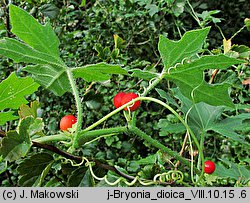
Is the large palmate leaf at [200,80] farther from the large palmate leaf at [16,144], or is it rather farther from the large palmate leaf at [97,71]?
the large palmate leaf at [16,144]

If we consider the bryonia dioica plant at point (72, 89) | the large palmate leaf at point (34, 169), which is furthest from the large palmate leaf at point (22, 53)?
the large palmate leaf at point (34, 169)

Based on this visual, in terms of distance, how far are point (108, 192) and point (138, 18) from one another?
152cm

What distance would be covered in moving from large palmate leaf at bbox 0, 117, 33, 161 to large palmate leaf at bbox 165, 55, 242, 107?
0.18 metres

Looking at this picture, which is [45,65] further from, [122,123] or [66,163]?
[122,123]

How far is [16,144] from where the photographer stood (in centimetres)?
41

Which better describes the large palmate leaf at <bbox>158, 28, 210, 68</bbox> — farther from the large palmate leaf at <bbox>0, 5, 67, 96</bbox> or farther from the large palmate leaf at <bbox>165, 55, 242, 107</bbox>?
the large palmate leaf at <bbox>0, 5, 67, 96</bbox>

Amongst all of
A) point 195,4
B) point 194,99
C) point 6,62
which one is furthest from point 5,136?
point 195,4

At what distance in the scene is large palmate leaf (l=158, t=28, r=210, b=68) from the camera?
1.51 ft

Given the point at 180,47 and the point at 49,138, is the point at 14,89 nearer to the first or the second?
the point at 49,138

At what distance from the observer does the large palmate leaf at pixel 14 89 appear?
0.46m

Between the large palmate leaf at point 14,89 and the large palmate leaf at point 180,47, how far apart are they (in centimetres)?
15

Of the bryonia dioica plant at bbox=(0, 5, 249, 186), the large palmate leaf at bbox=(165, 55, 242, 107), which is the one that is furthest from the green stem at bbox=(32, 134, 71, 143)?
the large palmate leaf at bbox=(165, 55, 242, 107)

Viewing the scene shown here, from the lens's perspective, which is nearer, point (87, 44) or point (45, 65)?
point (45, 65)

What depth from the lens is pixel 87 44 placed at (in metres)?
1.74
